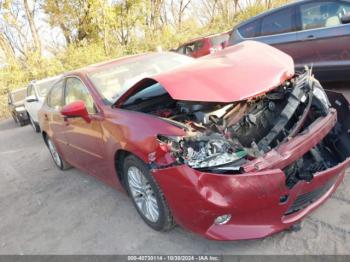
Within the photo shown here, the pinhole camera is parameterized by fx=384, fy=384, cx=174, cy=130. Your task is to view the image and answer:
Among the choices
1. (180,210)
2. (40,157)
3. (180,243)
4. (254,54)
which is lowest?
(40,157)

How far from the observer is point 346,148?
3.34 metres

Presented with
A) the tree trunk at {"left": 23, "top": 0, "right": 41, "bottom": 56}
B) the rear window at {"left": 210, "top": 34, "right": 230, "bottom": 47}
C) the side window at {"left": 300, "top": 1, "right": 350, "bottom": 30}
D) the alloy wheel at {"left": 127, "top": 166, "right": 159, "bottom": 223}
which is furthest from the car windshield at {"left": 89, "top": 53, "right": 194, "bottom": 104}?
the tree trunk at {"left": 23, "top": 0, "right": 41, "bottom": 56}

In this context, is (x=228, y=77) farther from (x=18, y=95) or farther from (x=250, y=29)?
(x=18, y=95)

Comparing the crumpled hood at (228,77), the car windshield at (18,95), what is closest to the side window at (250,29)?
the crumpled hood at (228,77)

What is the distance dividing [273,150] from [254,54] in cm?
131

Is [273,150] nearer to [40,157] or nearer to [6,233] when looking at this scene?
[6,233]

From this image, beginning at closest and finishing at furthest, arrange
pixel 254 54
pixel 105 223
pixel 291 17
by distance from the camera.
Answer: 1. pixel 254 54
2. pixel 105 223
3. pixel 291 17

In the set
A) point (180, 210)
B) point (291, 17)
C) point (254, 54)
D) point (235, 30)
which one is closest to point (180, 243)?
point (180, 210)

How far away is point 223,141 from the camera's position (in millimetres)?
2865

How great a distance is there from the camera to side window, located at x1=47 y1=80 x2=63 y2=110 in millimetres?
5297

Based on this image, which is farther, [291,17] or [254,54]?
[291,17]

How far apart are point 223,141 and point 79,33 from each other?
20.7m

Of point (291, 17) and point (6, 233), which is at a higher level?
point (291, 17)

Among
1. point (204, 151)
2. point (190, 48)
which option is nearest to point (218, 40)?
point (190, 48)
